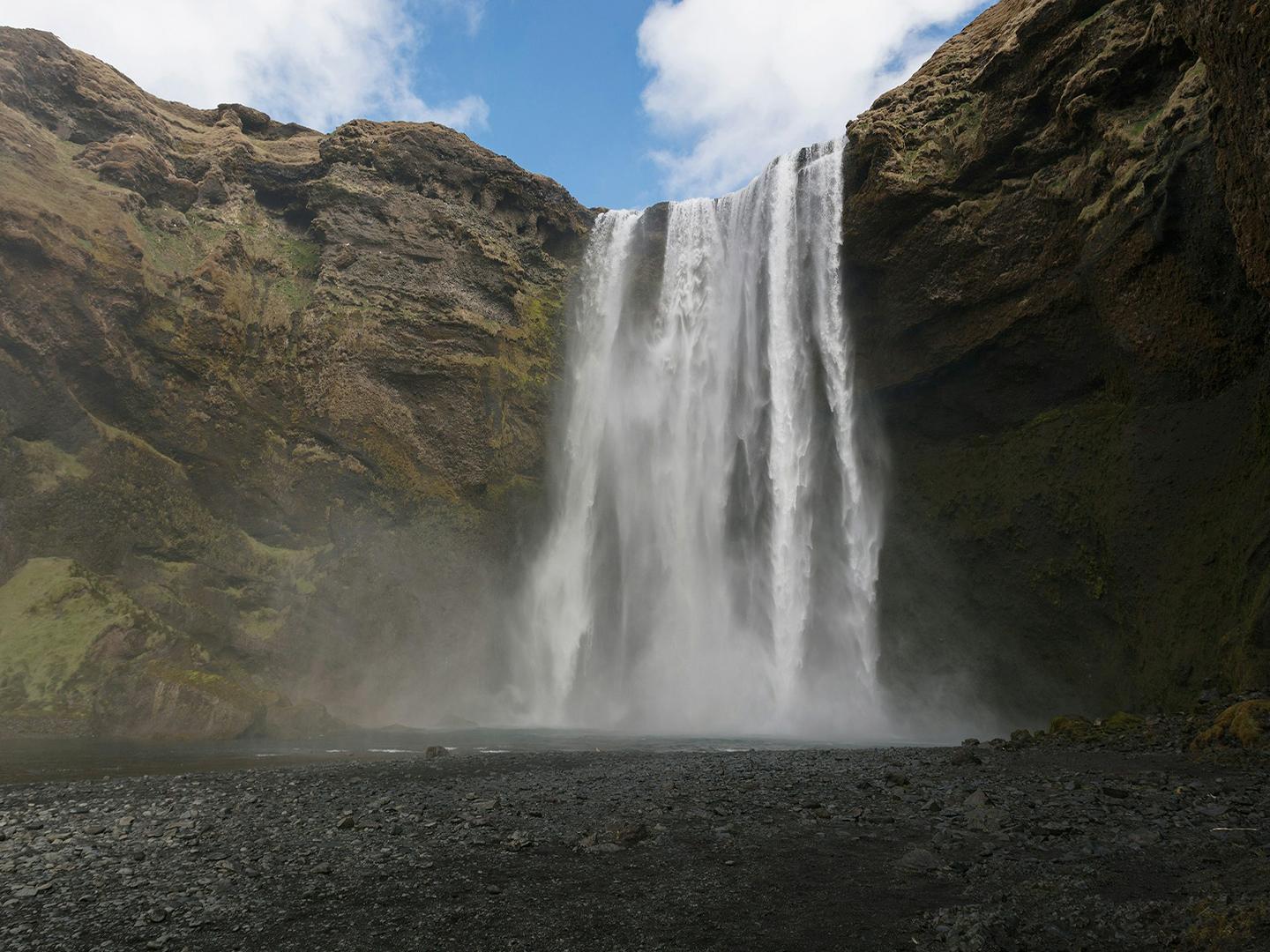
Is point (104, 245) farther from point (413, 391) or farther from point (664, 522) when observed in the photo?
point (664, 522)

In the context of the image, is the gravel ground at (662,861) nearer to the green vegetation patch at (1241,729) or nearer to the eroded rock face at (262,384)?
the green vegetation patch at (1241,729)

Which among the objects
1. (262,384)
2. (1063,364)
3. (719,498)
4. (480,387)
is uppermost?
(480,387)

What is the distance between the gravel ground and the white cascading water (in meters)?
14.1

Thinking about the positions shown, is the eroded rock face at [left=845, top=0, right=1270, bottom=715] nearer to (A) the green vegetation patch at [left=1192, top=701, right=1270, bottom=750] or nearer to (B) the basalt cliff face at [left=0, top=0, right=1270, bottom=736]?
(B) the basalt cliff face at [left=0, top=0, right=1270, bottom=736]

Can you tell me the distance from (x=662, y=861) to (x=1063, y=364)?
2063 cm

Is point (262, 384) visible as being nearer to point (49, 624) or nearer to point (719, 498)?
point (49, 624)

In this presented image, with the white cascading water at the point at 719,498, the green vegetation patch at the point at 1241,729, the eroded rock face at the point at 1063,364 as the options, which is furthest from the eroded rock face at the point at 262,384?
the green vegetation patch at the point at 1241,729

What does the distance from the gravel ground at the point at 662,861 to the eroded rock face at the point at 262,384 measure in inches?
571

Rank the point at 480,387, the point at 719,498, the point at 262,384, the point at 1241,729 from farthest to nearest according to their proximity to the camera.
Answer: the point at 480,387 < the point at 262,384 < the point at 719,498 < the point at 1241,729

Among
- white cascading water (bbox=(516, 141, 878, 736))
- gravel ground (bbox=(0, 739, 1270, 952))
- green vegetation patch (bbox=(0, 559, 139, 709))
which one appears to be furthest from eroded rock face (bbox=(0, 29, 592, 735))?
gravel ground (bbox=(0, 739, 1270, 952))

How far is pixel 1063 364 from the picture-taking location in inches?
862

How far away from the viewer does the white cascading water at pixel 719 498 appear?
83.7ft

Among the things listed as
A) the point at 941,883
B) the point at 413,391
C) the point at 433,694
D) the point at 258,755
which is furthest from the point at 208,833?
the point at 413,391

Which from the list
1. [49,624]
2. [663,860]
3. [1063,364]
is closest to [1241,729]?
[663,860]
